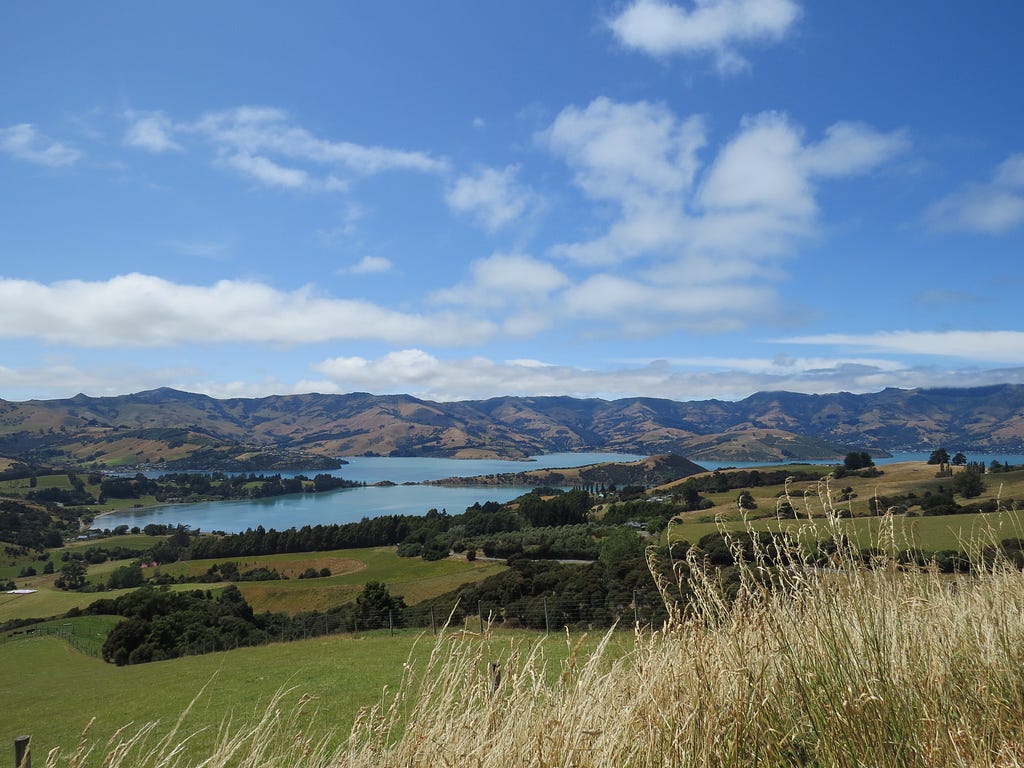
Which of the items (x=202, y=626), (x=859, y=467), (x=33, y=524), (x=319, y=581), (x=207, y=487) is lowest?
(x=207, y=487)

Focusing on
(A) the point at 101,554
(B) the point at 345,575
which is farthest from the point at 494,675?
(A) the point at 101,554

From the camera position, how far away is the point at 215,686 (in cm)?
1473

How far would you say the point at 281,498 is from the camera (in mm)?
175375

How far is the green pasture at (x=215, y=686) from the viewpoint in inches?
415

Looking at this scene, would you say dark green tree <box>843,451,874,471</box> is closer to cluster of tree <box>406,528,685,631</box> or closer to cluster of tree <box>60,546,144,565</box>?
cluster of tree <box>406,528,685,631</box>

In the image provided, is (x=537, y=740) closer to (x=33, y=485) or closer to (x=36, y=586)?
(x=36, y=586)

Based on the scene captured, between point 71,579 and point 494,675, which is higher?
point 494,675

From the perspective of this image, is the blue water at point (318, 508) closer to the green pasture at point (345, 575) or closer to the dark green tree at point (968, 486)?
the green pasture at point (345, 575)

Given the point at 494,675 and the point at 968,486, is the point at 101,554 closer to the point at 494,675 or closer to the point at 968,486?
the point at 494,675

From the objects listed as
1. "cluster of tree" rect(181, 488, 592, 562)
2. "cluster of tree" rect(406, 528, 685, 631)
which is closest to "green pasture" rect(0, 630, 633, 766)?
"cluster of tree" rect(406, 528, 685, 631)

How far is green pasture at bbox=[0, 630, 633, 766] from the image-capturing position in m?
10.5

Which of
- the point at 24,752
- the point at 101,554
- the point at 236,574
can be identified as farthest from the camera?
the point at 101,554

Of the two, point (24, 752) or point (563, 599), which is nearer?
point (24, 752)

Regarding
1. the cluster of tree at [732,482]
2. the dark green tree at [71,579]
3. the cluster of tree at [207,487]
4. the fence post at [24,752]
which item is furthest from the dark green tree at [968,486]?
the cluster of tree at [207,487]
